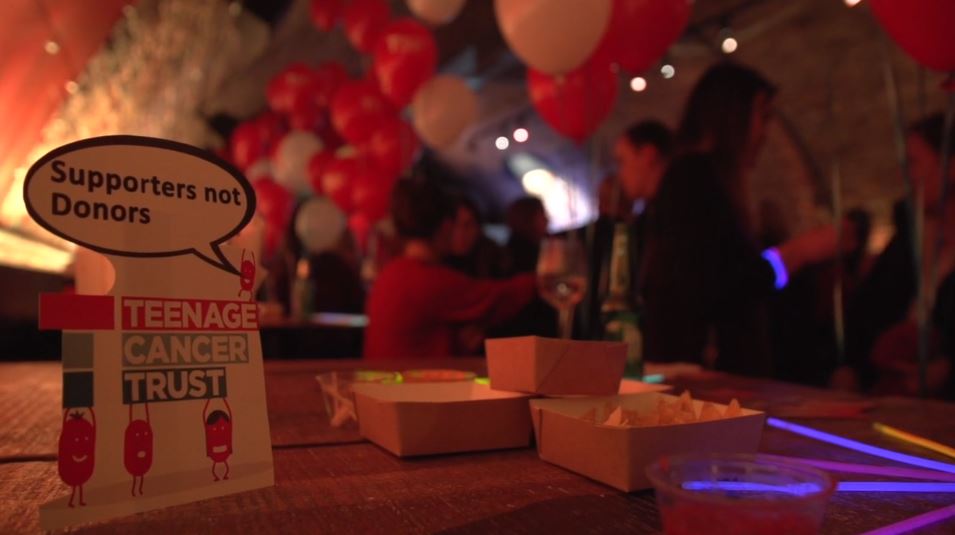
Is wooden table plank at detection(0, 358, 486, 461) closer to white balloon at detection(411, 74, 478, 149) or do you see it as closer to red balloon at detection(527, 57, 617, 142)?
red balloon at detection(527, 57, 617, 142)

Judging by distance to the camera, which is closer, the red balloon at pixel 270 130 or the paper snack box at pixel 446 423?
the paper snack box at pixel 446 423

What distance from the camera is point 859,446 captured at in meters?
0.64

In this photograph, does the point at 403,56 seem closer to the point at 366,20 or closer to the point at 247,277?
the point at 366,20

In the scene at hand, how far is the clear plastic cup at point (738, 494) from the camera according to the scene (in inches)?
12.8

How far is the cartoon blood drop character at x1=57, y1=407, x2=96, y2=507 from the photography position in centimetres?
41

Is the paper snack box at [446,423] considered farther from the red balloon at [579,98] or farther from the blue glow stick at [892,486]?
the red balloon at [579,98]

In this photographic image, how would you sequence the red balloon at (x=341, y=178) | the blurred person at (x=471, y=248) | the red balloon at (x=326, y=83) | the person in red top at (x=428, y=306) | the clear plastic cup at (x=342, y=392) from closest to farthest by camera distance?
the clear plastic cup at (x=342, y=392)
the person in red top at (x=428, y=306)
the blurred person at (x=471, y=248)
the red balloon at (x=341, y=178)
the red balloon at (x=326, y=83)

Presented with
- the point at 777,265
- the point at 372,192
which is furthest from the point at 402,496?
the point at 372,192

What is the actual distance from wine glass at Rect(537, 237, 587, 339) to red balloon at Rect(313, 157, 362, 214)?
8.78 feet

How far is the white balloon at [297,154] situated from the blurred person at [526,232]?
1.83 metres

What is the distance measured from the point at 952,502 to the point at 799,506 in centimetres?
23

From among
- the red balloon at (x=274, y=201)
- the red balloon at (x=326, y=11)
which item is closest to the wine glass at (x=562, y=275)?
the red balloon at (x=326, y=11)

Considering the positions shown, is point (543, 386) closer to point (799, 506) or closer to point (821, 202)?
point (799, 506)

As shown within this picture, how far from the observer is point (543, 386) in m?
0.60
